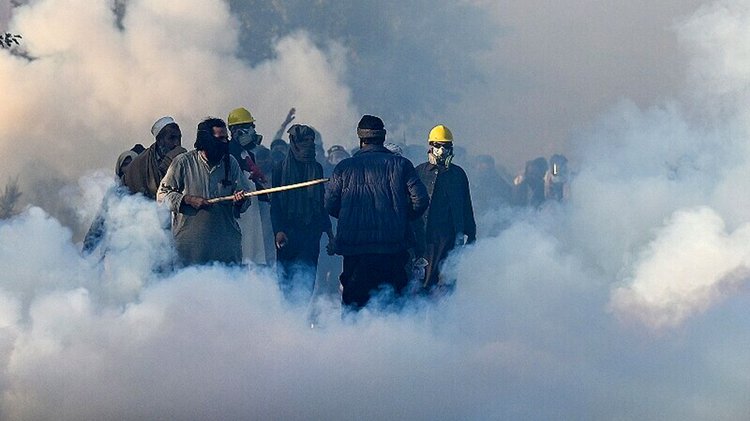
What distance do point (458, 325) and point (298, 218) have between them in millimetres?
3546

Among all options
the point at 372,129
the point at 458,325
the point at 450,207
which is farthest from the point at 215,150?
the point at 450,207

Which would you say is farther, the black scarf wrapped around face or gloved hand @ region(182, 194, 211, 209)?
the black scarf wrapped around face

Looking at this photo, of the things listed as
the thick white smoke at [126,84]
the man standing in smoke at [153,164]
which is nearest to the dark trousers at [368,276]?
the man standing in smoke at [153,164]

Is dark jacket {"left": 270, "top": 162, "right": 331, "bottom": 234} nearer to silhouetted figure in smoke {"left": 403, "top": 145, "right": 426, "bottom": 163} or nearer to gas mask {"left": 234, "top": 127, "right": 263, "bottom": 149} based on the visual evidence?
gas mask {"left": 234, "top": 127, "right": 263, "bottom": 149}

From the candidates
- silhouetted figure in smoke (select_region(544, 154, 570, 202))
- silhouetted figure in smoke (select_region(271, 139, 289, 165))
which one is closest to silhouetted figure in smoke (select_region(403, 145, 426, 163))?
silhouetted figure in smoke (select_region(544, 154, 570, 202))

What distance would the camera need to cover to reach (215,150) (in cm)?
1341

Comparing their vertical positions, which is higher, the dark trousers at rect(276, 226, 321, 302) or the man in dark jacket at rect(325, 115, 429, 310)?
the dark trousers at rect(276, 226, 321, 302)

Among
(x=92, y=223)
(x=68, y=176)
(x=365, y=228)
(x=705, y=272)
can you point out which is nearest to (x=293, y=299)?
(x=92, y=223)

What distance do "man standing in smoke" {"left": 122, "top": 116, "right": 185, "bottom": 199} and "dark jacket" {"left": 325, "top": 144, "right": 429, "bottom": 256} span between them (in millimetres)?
1906

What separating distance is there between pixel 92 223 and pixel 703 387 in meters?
5.62

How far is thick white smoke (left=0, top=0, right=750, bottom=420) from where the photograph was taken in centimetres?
1043

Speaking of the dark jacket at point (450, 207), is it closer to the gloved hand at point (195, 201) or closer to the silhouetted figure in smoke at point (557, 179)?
the gloved hand at point (195, 201)

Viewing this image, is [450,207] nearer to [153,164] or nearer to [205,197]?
[153,164]

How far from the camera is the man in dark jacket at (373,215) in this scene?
1271 cm
